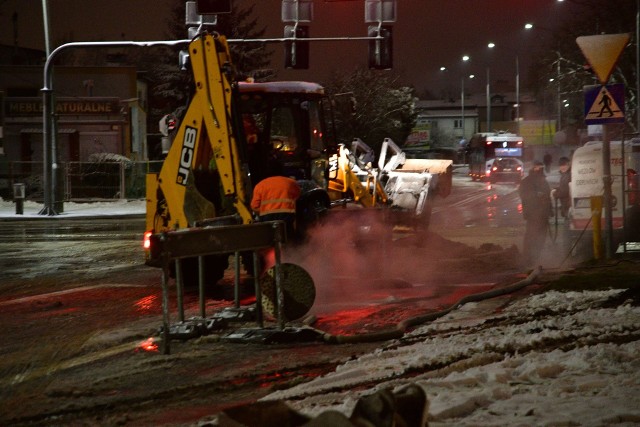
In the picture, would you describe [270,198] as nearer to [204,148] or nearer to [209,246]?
[204,148]

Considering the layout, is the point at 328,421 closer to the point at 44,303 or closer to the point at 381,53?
the point at 44,303

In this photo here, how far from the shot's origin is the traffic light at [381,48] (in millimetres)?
24656

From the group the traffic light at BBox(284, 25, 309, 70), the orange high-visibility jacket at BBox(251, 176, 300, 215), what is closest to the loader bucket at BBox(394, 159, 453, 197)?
the traffic light at BBox(284, 25, 309, 70)

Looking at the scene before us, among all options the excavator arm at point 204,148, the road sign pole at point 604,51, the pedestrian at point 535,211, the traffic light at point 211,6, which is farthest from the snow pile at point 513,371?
the pedestrian at point 535,211

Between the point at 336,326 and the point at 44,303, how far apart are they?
14.0ft

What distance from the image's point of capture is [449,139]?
118m

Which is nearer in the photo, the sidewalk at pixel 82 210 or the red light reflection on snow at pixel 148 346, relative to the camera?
the red light reflection on snow at pixel 148 346

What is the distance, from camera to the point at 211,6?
45.8 ft

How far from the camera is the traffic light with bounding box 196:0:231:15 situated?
1388cm

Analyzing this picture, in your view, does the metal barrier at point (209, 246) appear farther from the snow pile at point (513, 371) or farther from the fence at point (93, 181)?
the fence at point (93, 181)

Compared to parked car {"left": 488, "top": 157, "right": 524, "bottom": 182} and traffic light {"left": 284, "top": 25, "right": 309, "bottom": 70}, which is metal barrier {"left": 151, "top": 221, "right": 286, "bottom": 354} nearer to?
traffic light {"left": 284, "top": 25, "right": 309, "bottom": 70}

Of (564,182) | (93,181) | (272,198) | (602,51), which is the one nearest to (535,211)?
(602,51)

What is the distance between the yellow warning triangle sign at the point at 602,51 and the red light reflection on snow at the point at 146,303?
6.83m

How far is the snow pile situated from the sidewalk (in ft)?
84.0
